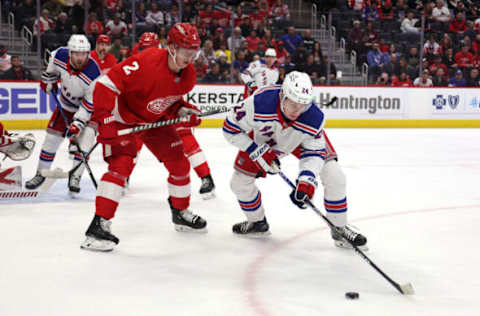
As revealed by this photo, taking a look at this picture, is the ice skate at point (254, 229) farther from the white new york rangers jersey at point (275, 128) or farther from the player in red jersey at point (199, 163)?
the player in red jersey at point (199, 163)

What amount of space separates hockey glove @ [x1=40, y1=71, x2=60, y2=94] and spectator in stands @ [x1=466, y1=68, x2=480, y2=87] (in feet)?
27.0

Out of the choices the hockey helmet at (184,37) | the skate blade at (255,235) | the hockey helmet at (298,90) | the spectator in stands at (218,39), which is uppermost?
the spectator in stands at (218,39)

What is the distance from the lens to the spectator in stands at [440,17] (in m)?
11.2

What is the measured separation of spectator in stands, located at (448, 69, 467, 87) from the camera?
33.7ft

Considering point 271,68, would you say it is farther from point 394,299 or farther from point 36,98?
point 394,299

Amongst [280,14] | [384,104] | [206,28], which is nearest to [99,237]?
[206,28]

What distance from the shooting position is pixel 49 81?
4449 mm

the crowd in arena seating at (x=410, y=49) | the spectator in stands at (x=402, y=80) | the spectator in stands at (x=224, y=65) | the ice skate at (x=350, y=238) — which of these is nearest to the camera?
the ice skate at (x=350, y=238)

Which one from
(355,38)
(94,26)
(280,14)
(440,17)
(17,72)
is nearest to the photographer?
(17,72)

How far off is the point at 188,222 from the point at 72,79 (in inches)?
66.8

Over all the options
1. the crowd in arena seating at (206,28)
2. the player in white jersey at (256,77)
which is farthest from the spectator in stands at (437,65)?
the player in white jersey at (256,77)

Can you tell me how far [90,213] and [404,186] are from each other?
2.70 m

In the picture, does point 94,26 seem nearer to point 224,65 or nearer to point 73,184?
point 224,65

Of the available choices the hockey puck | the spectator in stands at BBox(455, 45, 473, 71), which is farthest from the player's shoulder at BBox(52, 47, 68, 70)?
the spectator in stands at BBox(455, 45, 473, 71)
